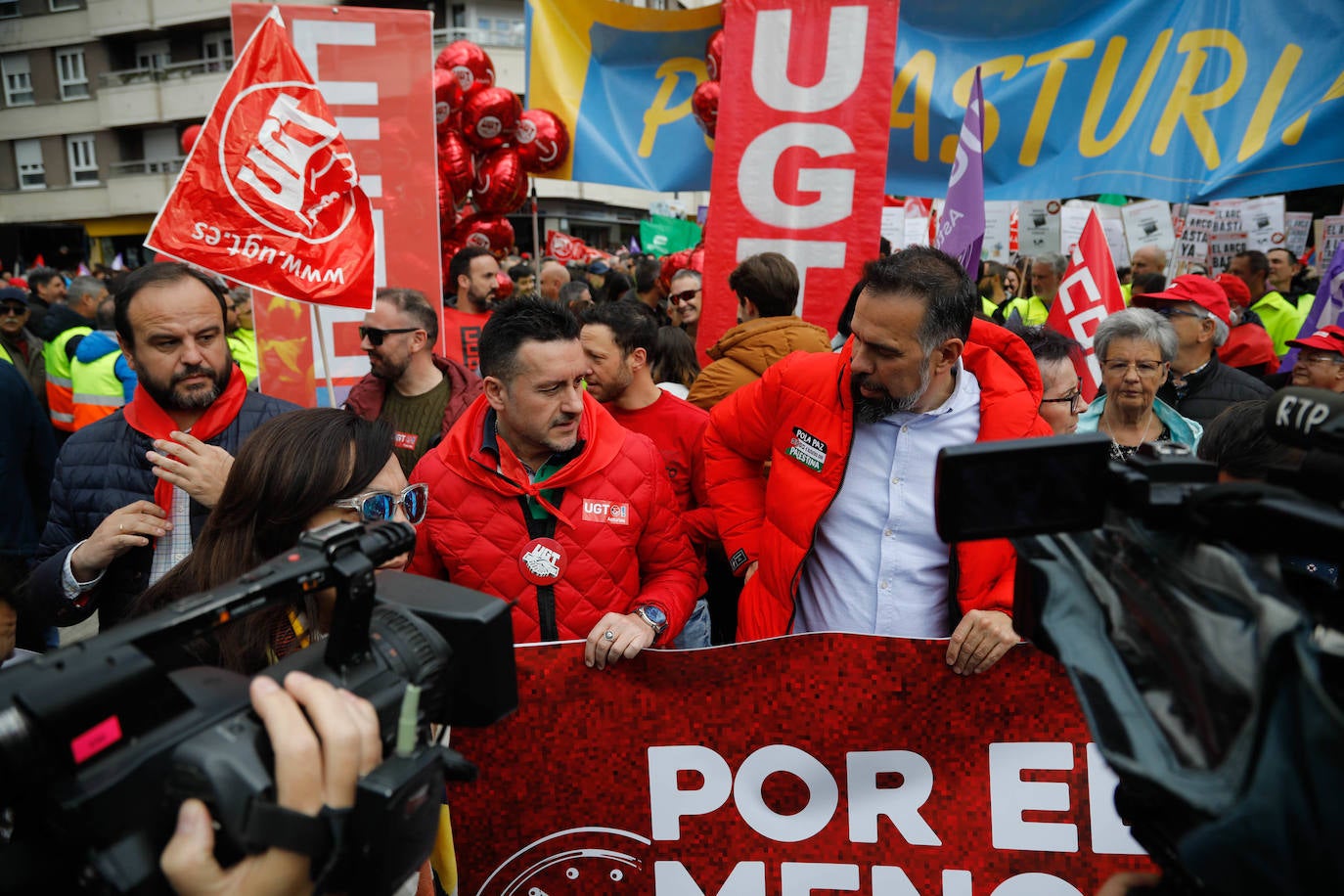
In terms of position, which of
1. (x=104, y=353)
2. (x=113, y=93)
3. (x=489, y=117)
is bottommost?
(x=104, y=353)

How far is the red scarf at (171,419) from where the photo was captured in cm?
252

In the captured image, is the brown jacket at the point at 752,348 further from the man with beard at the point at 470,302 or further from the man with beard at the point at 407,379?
the man with beard at the point at 470,302

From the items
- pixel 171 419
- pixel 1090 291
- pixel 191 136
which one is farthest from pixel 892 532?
pixel 191 136

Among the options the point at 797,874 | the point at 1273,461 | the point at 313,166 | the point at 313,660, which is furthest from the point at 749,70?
the point at 313,660

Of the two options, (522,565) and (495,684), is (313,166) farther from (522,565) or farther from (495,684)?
(495,684)

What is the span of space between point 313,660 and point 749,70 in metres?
3.91

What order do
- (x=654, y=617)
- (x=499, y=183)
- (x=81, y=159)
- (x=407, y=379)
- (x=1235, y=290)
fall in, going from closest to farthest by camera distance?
1. (x=654, y=617)
2. (x=407, y=379)
3. (x=1235, y=290)
4. (x=499, y=183)
5. (x=81, y=159)

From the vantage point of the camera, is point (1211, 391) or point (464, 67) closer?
point (1211, 391)

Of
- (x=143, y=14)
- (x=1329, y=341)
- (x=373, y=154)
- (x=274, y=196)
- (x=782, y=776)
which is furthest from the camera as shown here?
(x=143, y=14)

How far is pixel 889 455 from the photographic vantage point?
2.42 metres

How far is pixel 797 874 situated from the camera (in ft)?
6.93

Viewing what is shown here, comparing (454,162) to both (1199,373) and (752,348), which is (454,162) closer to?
(752,348)

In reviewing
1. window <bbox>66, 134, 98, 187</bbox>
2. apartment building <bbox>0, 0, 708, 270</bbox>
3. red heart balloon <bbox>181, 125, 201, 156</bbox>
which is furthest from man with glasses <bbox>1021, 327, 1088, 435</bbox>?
window <bbox>66, 134, 98, 187</bbox>

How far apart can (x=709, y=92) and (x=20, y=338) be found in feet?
18.7
